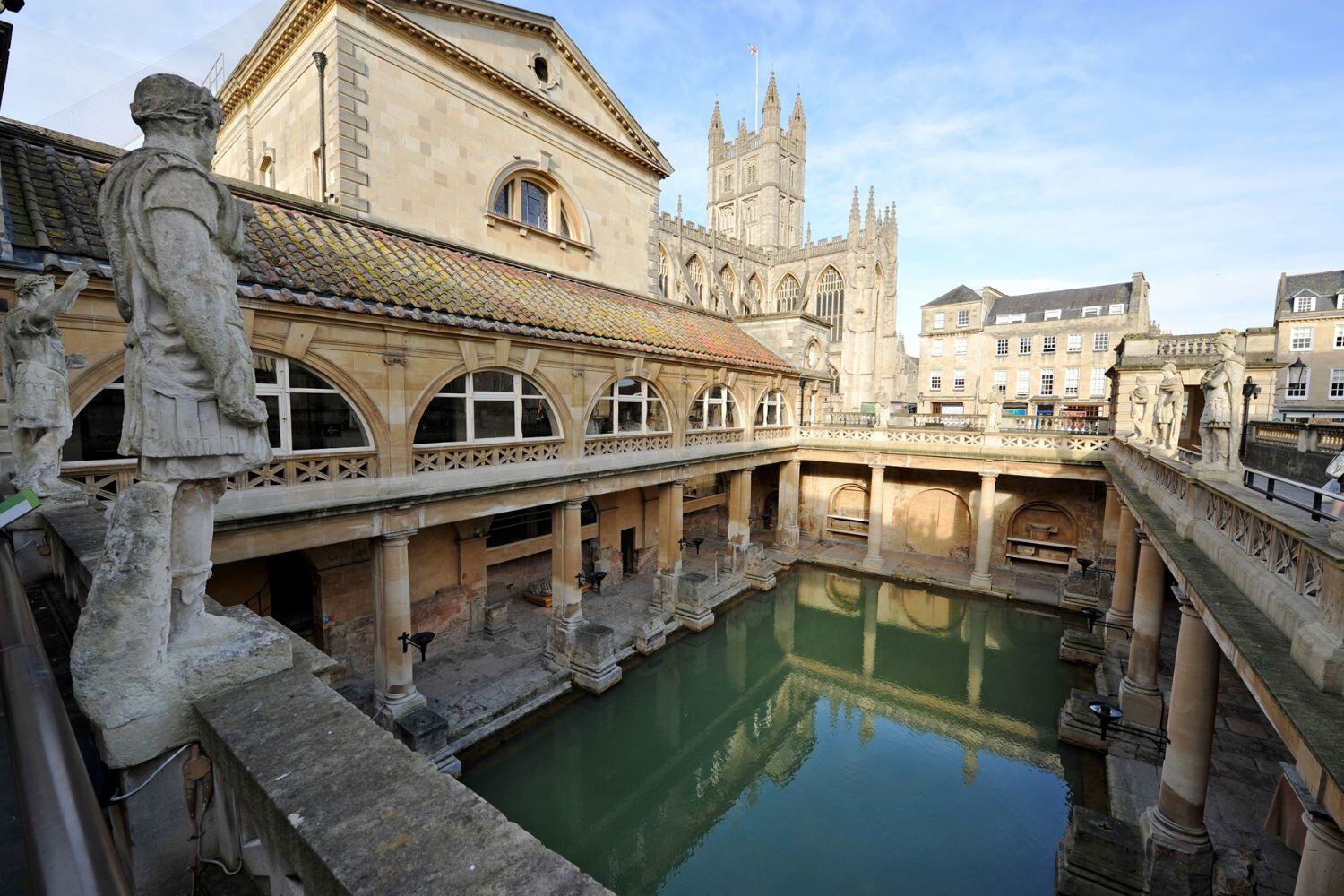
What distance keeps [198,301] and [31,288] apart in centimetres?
433

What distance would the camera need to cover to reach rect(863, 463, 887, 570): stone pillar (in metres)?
21.1

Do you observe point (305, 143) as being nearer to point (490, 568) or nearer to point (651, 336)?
point (651, 336)

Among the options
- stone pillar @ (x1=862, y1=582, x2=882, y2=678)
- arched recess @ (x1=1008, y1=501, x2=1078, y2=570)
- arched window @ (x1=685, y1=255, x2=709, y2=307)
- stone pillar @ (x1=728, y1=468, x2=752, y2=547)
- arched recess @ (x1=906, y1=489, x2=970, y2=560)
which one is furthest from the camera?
arched window @ (x1=685, y1=255, x2=709, y2=307)

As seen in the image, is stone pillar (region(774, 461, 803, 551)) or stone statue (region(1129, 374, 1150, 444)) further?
stone pillar (region(774, 461, 803, 551))

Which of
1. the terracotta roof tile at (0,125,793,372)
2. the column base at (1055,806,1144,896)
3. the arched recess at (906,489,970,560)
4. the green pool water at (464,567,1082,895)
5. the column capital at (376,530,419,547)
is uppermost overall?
the terracotta roof tile at (0,125,793,372)

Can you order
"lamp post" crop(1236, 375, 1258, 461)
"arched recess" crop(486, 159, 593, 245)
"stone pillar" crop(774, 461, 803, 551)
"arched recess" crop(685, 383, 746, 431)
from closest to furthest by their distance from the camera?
"lamp post" crop(1236, 375, 1258, 461)
"arched recess" crop(486, 159, 593, 245)
"arched recess" crop(685, 383, 746, 431)
"stone pillar" crop(774, 461, 803, 551)

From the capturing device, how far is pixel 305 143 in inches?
535

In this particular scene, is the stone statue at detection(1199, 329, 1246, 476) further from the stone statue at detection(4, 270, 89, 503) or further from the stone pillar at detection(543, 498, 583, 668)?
the stone statue at detection(4, 270, 89, 503)

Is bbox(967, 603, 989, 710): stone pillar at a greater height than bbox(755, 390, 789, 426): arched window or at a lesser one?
lesser

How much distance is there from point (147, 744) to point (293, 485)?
7.29m

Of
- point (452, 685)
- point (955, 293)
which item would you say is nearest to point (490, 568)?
point (452, 685)

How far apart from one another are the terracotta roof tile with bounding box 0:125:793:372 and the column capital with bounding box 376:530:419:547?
12.5ft

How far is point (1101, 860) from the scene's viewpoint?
24.7 ft

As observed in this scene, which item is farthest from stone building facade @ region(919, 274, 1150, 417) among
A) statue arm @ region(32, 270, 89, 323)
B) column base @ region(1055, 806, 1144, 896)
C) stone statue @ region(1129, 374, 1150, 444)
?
statue arm @ region(32, 270, 89, 323)
